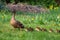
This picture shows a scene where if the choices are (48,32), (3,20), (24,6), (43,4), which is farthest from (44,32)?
(43,4)

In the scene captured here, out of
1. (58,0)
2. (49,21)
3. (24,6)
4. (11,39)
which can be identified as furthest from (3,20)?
(58,0)

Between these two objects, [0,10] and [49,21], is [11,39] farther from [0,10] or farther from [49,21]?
[0,10]

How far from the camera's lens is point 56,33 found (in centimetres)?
953

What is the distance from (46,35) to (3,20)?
347 centimetres

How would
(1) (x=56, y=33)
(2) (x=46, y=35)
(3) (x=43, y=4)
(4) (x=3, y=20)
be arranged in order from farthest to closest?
1. (3) (x=43, y=4)
2. (4) (x=3, y=20)
3. (1) (x=56, y=33)
4. (2) (x=46, y=35)

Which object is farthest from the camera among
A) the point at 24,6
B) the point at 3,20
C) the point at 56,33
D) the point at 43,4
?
the point at 43,4

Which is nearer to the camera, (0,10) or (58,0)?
(0,10)

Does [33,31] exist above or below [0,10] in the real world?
above

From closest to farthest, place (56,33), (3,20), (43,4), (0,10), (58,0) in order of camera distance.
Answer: (56,33) → (3,20) → (0,10) → (43,4) → (58,0)

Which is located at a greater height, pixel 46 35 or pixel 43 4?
pixel 46 35

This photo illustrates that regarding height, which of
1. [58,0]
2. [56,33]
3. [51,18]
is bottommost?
[58,0]

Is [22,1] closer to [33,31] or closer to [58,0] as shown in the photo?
[58,0]

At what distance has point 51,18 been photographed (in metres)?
13.0

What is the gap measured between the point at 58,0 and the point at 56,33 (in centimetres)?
1227
